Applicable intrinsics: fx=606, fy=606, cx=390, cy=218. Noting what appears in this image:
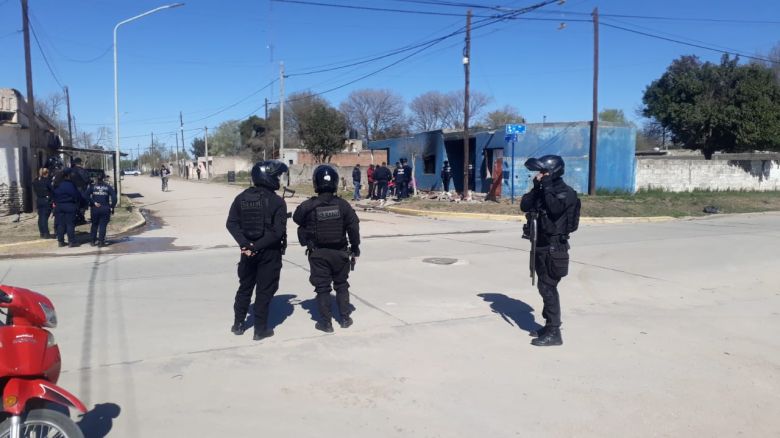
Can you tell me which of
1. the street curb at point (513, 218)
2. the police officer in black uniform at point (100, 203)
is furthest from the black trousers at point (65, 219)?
the street curb at point (513, 218)

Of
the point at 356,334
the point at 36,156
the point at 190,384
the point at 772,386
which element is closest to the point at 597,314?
the point at 772,386

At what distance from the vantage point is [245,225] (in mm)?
5773

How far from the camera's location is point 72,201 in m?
12.2

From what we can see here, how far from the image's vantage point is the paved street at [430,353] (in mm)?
4121

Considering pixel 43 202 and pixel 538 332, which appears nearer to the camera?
pixel 538 332

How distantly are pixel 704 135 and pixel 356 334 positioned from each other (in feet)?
101

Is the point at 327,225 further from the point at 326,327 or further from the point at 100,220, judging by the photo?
the point at 100,220

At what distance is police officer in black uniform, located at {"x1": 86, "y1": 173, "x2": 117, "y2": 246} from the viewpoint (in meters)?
12.3

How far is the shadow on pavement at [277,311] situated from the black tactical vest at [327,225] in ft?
3.70

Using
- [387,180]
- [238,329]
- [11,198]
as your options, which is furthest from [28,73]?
[238,329]

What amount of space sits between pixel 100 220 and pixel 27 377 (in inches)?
413

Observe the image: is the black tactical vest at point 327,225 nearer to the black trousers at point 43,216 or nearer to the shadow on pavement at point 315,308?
the shadow on pavement at point 315,308

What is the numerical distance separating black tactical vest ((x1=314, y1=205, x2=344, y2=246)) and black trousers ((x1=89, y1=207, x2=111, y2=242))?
819 centimetres

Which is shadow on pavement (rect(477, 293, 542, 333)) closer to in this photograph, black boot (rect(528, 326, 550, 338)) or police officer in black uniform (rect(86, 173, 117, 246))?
black boot (rect(528, 326, 550, 338))
